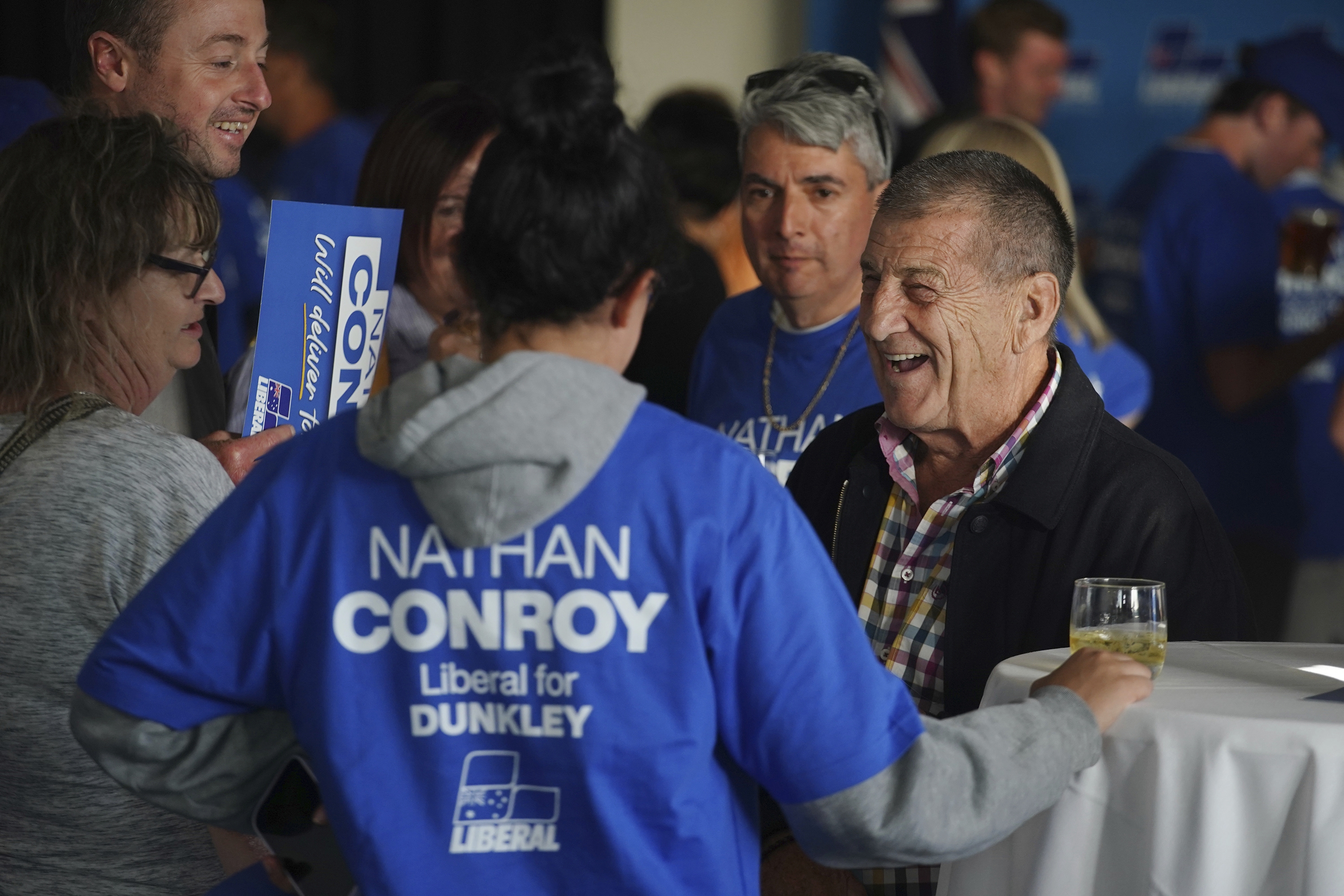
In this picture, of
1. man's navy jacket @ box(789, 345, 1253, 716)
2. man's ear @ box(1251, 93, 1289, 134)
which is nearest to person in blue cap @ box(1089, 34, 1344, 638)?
man's ear @ box(1251, 93, 1289, 134)

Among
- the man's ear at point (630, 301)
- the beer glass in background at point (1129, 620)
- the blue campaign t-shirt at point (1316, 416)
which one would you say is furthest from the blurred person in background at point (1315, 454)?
the man's ear at point (630, 301)

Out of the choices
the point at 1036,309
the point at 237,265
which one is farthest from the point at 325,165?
the point at 1036,309

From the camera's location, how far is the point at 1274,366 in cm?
405

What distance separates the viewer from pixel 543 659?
115cm

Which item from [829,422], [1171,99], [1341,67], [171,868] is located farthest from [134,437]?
[1171,99]

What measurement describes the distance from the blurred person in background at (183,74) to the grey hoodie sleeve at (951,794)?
1425mm

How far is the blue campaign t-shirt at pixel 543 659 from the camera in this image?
3.75 feet

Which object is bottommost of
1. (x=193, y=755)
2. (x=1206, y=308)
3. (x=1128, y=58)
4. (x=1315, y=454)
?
(x=1315, y=454)

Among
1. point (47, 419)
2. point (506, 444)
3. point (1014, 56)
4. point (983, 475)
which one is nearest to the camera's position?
point (506, 444)

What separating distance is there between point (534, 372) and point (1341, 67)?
4.10 meters

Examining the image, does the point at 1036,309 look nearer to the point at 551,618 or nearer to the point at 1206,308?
the point at 551,618

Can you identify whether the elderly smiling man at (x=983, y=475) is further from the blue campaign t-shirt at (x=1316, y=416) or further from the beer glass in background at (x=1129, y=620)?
the blue campaign t-shirt at (x=1316, y=416)

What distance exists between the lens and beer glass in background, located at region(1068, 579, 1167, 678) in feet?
5.23

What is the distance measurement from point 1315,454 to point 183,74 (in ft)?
11.5
